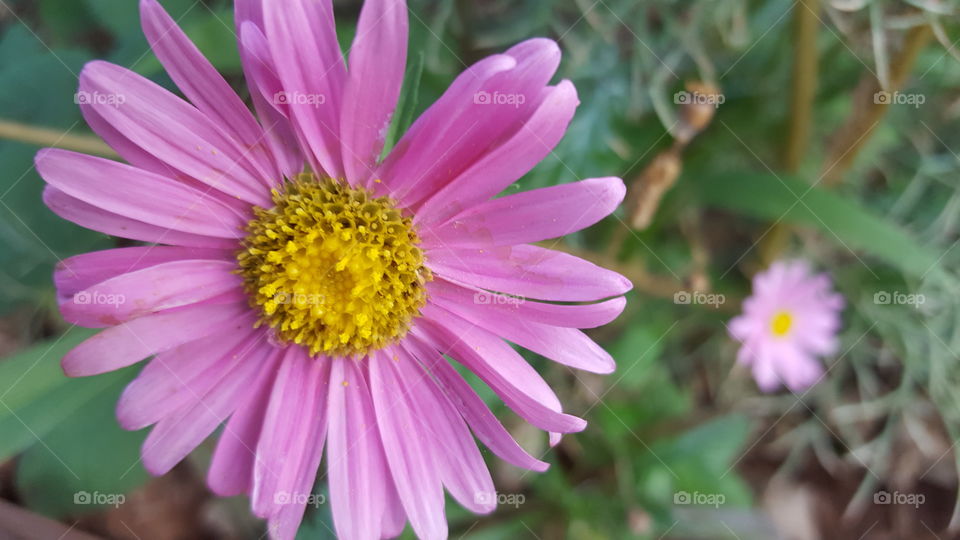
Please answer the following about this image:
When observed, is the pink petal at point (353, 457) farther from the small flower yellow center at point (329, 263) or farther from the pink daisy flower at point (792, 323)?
the pink daisy flower at point (792, 323)

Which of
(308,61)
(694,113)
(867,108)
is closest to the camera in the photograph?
(308,61)

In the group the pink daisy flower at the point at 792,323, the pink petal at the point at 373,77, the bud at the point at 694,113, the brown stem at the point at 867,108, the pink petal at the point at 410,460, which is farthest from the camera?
the pink daisy flower at the point at 792,323

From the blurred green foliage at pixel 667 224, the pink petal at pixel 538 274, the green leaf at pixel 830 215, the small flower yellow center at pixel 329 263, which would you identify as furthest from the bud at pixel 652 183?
the small flower yellow center at pixel 329 263

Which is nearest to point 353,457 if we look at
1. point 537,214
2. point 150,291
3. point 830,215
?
point 150,291

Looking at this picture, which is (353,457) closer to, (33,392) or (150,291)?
(150,291)

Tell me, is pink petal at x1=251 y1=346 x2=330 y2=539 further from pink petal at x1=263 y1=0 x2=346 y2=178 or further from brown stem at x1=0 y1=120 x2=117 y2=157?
brown stem at x1=0 y1=120 x2=117 y2=157

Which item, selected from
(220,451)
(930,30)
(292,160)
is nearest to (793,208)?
(930,30)
